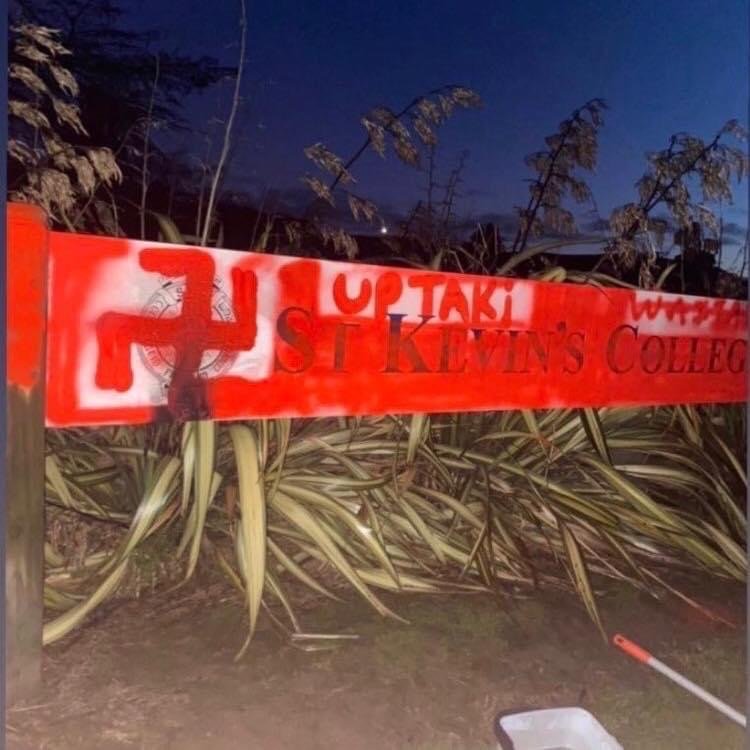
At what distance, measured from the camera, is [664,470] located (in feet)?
9.04

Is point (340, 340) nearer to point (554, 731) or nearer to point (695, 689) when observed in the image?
point (554, 731)

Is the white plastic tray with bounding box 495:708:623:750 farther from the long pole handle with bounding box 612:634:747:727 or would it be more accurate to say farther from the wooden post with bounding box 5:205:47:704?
the wooden post with bounding box 5:205:47:704

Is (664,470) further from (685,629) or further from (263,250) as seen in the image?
(263,250)

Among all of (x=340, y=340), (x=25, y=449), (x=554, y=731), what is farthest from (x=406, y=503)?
(x=25, y=449)

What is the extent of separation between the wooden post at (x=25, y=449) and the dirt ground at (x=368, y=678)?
5.5 inches

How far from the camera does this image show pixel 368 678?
196 cm

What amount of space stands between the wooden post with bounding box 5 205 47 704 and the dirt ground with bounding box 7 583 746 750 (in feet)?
0.45

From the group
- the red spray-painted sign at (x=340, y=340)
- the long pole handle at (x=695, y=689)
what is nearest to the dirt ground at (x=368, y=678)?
the long pole handle at (x=695, y=689)

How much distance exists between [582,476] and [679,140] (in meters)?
1.14

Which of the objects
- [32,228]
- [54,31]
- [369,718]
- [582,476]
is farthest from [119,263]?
[582,476]

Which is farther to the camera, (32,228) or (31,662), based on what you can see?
(31,662)

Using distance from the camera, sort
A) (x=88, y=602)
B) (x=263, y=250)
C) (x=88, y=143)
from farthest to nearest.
Answer: (x=263, y=250) → (x=88, y=143) → (x=88, y=602)

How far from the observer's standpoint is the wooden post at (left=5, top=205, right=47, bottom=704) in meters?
1.64

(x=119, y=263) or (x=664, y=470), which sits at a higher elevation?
(x=119, y=263)
